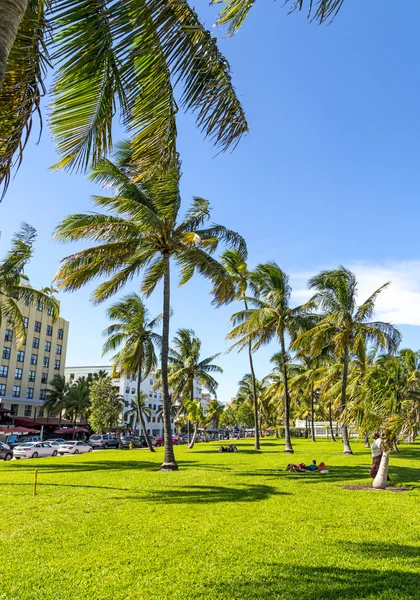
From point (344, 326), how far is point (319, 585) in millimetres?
22819

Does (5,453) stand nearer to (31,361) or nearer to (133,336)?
(133,336)

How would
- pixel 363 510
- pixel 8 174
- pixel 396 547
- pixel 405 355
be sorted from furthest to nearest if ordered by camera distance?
pixel 405 355, pixel 363 510, pixel 396 547, pixel 8 174

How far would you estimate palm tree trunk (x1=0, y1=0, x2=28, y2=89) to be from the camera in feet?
11.3

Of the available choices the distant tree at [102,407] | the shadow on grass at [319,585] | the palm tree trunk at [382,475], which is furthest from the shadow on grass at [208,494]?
the distant tree at [102,407]

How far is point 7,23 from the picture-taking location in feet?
11.5

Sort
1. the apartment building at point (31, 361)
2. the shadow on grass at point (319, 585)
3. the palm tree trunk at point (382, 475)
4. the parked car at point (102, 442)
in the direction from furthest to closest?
1. the apartment building at point (31, 361)
2. the parked car at point (102, 442)
3. the palm tree trunk at point (382, 475)
4. the shadow on grass at point (319, 585)

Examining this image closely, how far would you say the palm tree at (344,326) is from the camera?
86.6 ft

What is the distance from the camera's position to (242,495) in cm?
1159

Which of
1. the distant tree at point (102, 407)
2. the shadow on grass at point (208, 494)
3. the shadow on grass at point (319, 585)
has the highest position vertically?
the distant tree at point (102, 407)

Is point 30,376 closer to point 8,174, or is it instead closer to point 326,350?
point 326,350

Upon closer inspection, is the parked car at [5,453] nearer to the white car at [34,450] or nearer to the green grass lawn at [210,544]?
the white car at [34,450]

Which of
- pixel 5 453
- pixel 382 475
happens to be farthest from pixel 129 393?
pixel 382 475

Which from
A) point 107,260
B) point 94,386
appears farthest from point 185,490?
point 94,386

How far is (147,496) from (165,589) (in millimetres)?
6804
